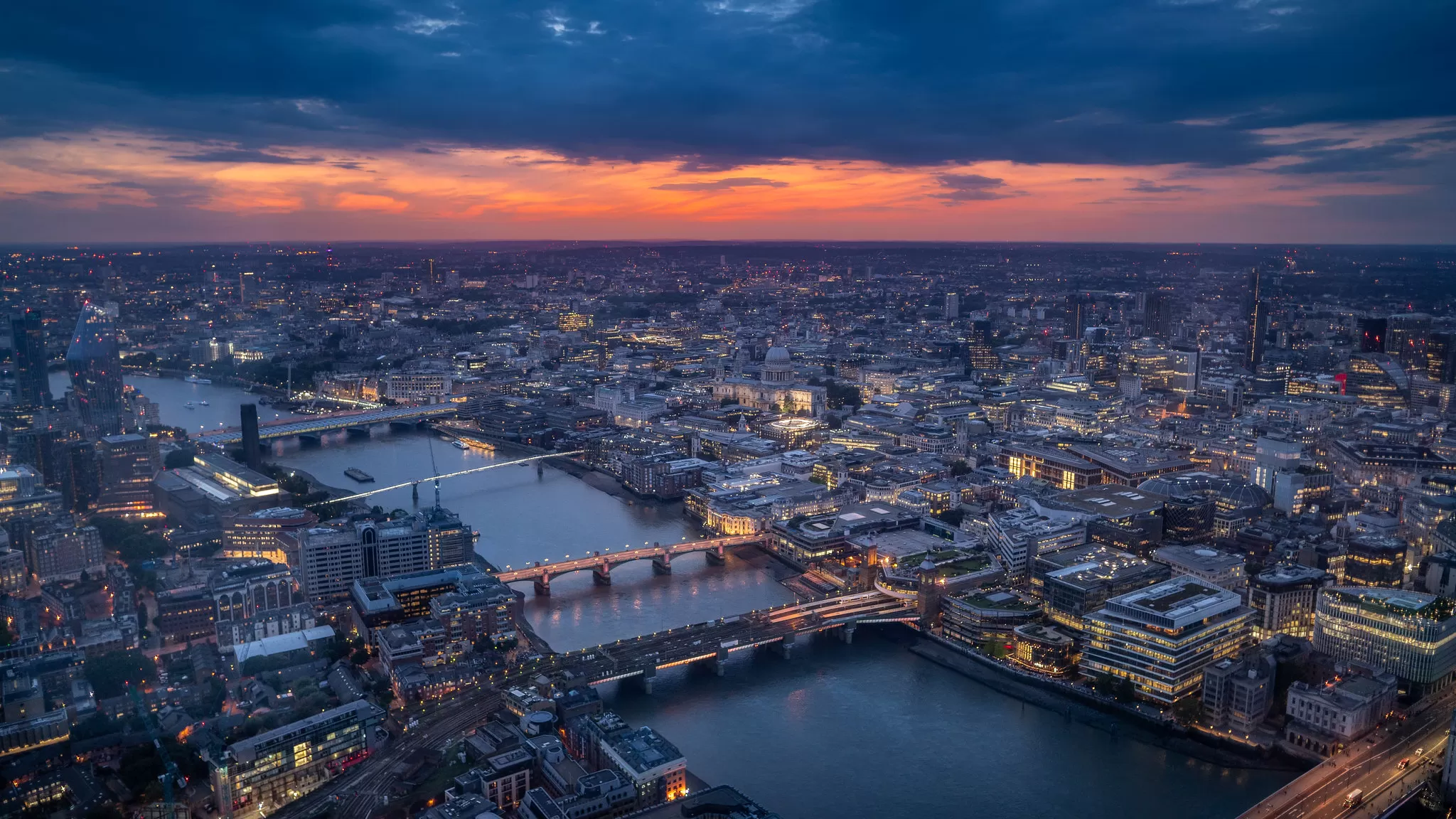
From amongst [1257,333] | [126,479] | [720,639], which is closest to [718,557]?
[720,639]

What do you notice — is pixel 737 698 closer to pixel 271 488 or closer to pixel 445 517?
pixel 445 517

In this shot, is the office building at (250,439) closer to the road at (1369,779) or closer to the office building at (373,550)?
the office building at (373,550)

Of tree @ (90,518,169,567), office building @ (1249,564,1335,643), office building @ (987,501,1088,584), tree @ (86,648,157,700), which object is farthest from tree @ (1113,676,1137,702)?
tree @ (90,518,169,567)

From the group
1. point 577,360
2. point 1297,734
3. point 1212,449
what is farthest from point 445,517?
point 577,360

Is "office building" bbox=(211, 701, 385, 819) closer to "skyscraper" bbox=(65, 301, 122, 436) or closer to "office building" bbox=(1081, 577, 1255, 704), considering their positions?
"office building" bbox=(1081, 577, 1255, 704)

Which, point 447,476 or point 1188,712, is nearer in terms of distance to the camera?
point 1188,712

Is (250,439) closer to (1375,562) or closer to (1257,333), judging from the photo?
(1375,562)
